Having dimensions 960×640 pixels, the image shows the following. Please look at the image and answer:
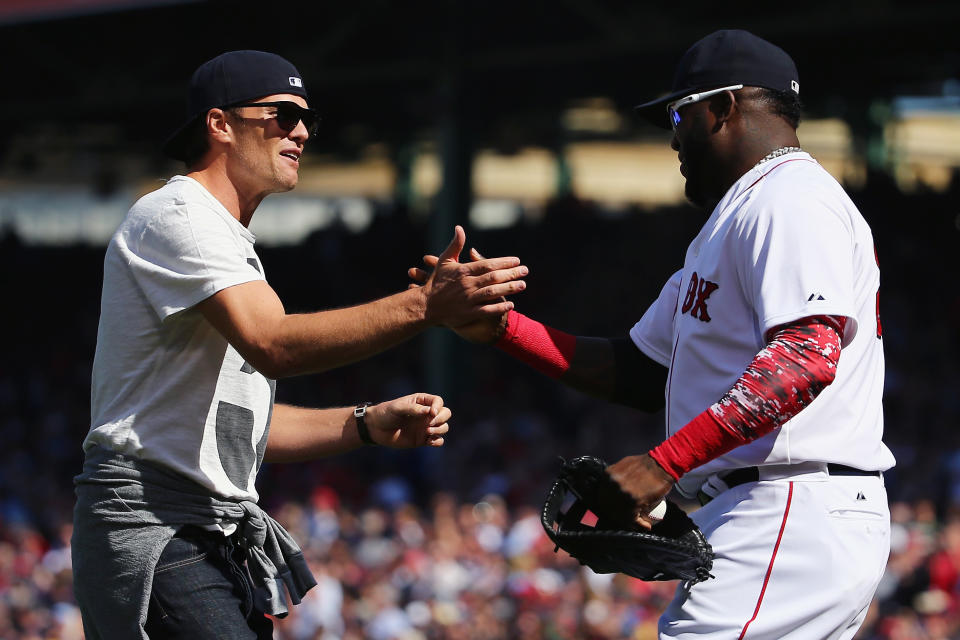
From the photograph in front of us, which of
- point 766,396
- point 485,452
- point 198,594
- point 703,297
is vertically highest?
point 703,297

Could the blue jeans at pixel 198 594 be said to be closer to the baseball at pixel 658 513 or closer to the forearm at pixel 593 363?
the baseball at pixel 658 513

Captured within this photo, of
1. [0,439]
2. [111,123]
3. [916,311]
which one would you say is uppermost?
[111,123]

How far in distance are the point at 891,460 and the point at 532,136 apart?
21337mm

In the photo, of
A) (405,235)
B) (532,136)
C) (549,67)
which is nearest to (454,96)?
(549,67)

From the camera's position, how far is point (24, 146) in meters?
26.1

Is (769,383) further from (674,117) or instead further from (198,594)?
(198,594)

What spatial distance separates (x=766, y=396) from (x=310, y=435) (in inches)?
49.9

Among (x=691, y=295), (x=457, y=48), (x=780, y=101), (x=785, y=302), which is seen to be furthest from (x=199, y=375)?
(x=457, y=48)

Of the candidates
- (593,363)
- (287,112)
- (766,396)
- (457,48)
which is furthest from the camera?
(457,48)

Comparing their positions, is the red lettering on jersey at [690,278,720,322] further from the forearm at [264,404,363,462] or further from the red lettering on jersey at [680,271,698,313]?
the forearm at [264,404,363,462]

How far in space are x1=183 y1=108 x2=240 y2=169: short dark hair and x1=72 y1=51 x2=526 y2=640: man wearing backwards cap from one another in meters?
0.02

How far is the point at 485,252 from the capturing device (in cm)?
1697

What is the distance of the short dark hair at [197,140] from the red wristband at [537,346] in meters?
0.98

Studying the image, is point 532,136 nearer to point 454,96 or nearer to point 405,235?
point 405,235
